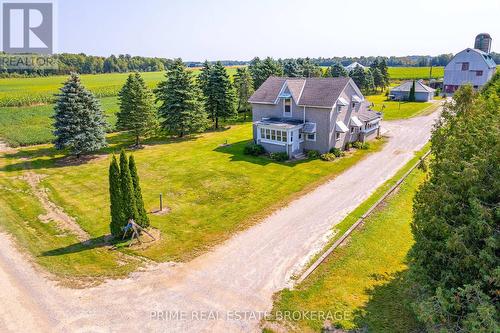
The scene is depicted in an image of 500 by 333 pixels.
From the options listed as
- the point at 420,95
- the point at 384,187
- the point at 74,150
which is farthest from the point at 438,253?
the point at 420,95

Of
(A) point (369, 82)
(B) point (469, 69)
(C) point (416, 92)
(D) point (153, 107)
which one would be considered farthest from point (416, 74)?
(D) point (153, 107)

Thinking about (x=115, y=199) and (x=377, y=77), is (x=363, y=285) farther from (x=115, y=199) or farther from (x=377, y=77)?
(x=377, y=77)

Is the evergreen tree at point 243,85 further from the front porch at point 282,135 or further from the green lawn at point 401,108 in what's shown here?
the green lawn at point 401,108

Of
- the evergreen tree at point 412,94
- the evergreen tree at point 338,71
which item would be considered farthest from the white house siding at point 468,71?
the evergreen tree at point 338,71

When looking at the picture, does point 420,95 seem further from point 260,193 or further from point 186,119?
point 260,193

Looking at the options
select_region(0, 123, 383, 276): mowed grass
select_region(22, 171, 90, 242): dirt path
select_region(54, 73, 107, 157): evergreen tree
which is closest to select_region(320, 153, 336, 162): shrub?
select_region(0, 123, 383, 276): mowed grass

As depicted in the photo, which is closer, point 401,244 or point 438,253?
point 438,253
